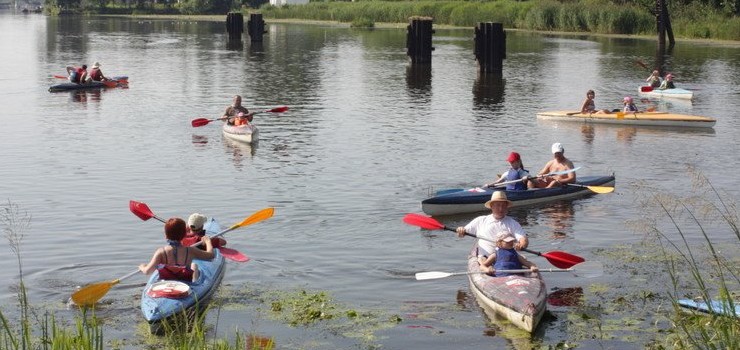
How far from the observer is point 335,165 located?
28109 mm

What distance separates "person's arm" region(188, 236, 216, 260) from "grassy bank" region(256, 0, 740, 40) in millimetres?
58601

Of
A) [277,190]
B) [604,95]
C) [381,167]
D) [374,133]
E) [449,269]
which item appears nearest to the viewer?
[449,269]

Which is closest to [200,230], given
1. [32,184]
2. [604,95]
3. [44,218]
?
[44,218]

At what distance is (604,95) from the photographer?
1709 inches

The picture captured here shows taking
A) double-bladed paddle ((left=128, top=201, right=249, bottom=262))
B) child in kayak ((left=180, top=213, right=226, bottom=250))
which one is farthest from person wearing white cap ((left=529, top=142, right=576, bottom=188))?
child in kayak ((left=180, top=213, right=226, bottom=250))

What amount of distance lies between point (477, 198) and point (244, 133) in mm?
10715

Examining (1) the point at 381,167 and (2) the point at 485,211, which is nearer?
(2) the point at 485,211

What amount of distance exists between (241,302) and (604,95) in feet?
97.5

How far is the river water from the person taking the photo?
17203 mm

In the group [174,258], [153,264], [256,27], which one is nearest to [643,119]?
[174,258]

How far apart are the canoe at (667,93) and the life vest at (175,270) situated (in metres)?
30.3

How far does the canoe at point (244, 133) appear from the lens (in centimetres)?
3081

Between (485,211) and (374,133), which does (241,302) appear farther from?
(374,133)

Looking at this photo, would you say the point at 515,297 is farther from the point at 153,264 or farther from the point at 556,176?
the point at 556,176
